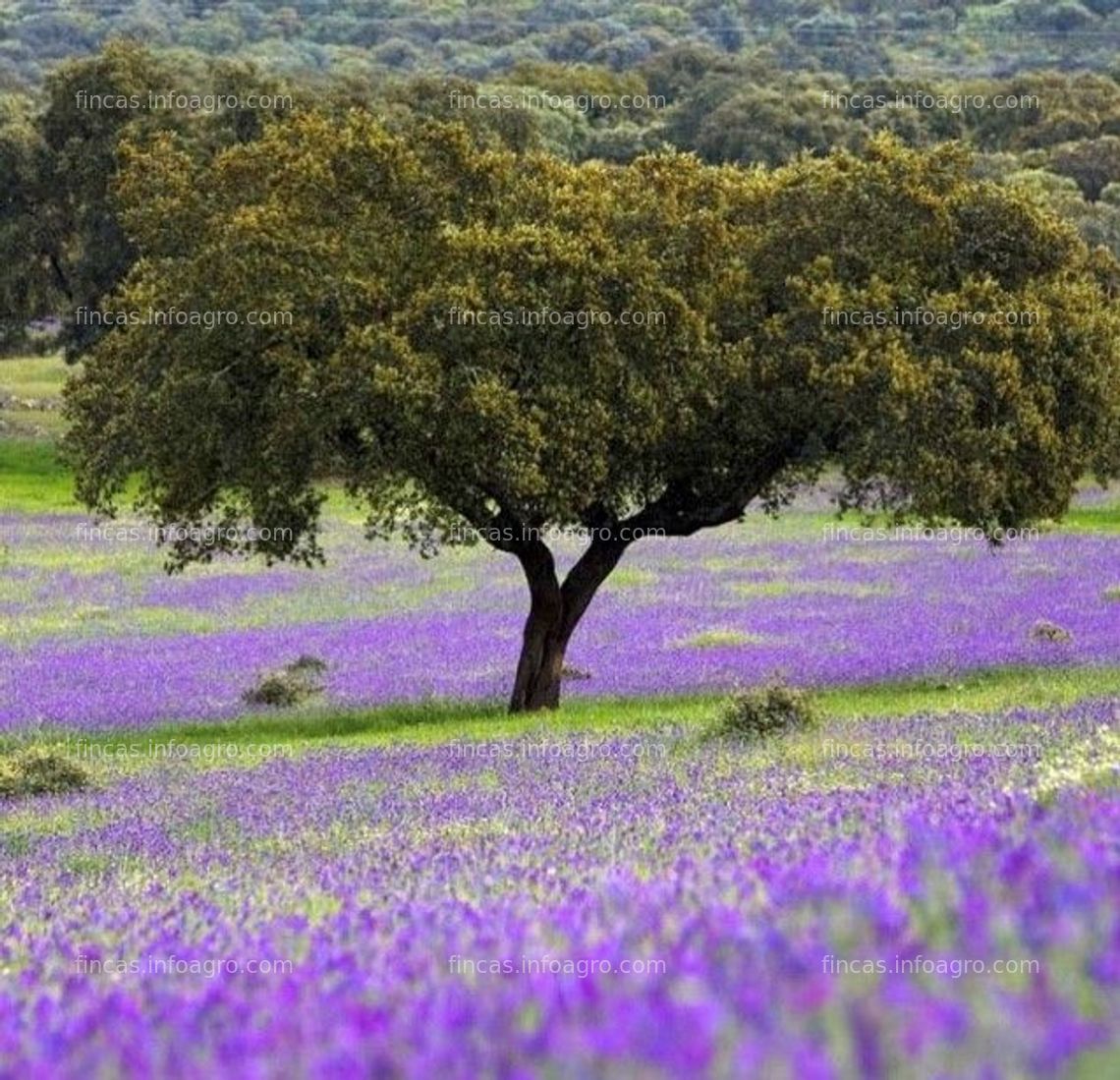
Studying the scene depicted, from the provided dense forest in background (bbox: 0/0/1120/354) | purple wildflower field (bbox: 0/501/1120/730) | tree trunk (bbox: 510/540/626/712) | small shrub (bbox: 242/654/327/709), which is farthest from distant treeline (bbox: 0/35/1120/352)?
small shrub (bbox: 242/654/327/709)

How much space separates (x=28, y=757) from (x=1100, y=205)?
83.2 metres

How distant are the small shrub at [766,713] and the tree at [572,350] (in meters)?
3.97

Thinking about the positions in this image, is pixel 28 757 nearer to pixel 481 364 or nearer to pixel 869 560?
pixel 481 364

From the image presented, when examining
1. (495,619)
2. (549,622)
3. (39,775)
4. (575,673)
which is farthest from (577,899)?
(495,619)

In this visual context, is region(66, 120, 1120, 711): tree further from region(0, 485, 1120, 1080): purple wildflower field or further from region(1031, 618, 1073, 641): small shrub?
region(1031, 618, 1073, 641): small shrub

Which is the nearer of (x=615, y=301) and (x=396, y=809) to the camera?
(x=396, y=809)

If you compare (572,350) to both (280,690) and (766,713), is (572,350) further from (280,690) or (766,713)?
(280,690)

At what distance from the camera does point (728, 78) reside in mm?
136750

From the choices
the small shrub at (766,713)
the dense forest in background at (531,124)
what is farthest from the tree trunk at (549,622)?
the small shrub at (766,713)

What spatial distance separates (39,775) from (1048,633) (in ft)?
55.4

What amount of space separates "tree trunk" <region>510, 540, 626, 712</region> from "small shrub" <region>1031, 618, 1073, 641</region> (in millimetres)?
8304

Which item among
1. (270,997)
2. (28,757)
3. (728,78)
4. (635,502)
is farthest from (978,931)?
(728,78)

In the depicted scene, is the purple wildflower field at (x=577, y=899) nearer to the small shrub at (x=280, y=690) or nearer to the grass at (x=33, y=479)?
the small shrub at (x=280, y=690)

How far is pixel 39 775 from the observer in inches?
700
